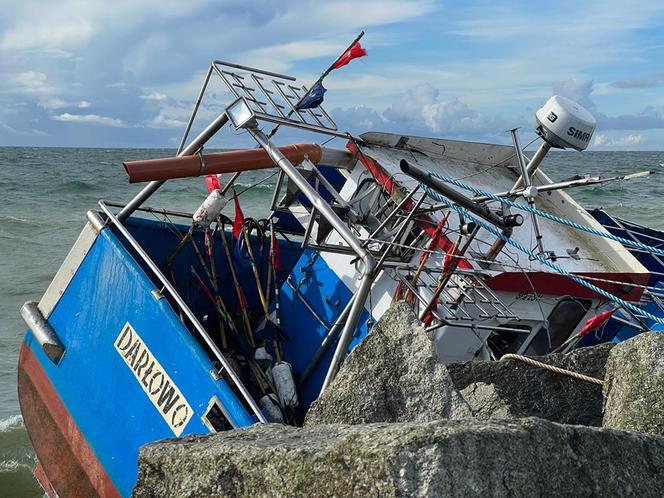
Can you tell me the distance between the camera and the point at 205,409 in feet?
16.6

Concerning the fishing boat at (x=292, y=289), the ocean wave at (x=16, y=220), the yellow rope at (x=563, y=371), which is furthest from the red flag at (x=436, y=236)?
the ocean wave at (x=16, y=220)

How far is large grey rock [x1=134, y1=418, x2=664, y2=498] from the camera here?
259cm

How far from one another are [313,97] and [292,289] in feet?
5.12

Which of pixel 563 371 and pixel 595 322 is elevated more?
pixel 595 322

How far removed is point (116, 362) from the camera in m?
5.91

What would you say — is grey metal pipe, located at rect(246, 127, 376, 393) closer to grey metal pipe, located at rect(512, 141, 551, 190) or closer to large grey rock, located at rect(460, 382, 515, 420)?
large grey rock, located at rect(460, 382, 515, 420)

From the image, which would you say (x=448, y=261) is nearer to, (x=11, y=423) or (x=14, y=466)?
(x=14, y=466)

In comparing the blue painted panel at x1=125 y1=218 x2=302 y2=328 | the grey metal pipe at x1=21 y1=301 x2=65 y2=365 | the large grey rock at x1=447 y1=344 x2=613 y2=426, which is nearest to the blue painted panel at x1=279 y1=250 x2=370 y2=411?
the blue painted panel at x1=125 y1=218 x2=302 y2=328

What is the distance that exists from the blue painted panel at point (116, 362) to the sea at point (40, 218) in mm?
1474

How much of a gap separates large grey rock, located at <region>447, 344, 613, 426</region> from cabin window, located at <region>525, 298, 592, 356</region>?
1.51 m

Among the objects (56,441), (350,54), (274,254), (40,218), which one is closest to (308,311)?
(274,254)

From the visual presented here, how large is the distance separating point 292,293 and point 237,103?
5.40 ft

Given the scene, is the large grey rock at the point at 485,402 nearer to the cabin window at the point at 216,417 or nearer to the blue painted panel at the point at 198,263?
the cabin window at the point at 216,417

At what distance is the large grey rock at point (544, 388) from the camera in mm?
4258
